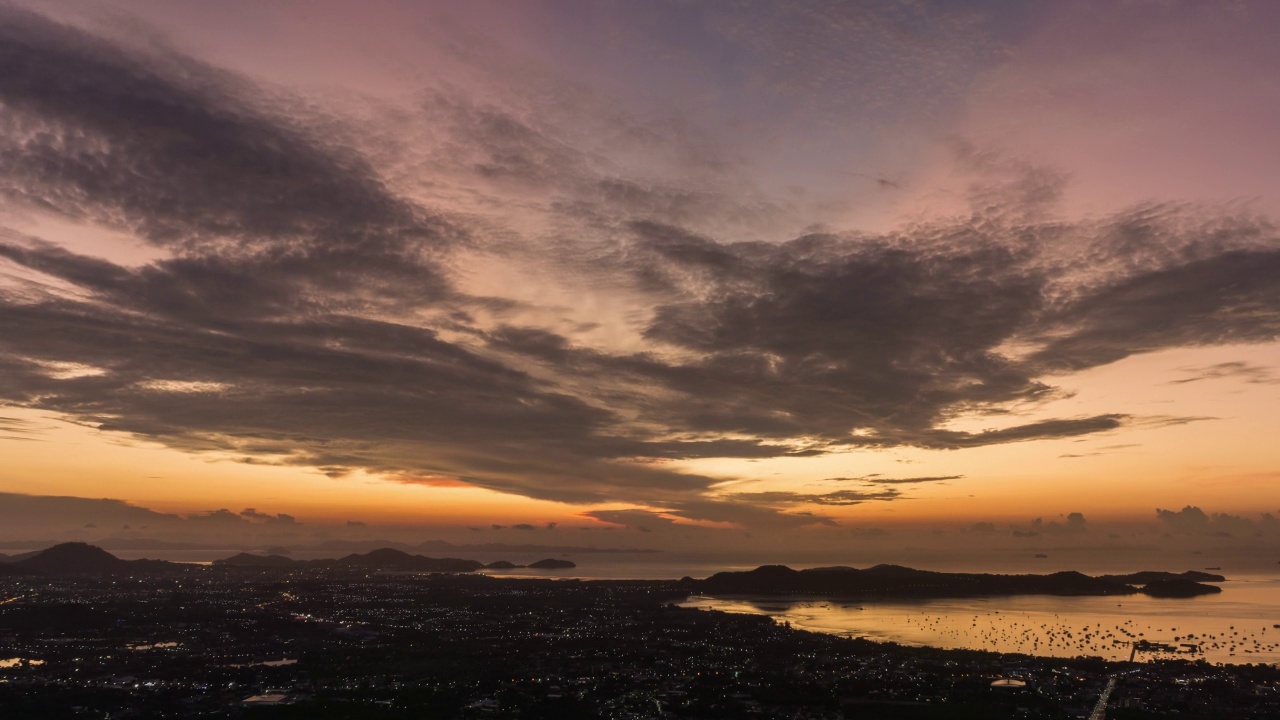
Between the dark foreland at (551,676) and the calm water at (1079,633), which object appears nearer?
the dark foreland at (551,676)

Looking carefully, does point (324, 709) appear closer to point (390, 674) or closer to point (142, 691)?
point (390, 674)

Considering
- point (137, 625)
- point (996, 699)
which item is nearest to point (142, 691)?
point (137, 625)

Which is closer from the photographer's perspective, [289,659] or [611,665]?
[611,665]

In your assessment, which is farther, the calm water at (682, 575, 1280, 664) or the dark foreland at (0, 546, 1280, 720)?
the calm water at (682, 575, 1280, 664)

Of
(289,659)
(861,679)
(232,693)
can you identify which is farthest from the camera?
(289,659)

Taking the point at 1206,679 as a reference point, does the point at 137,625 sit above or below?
below

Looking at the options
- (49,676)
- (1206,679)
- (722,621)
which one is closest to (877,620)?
(722,621)

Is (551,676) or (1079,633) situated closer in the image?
(551,676)

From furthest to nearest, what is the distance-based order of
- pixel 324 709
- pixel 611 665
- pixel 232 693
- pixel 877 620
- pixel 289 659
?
1. pixel 877 620
2. pixel 289 659
3. pixel 611 665
4. pixel 232 693
5. pixel 324 709

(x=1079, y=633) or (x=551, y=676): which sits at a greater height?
(x=551, y=676)
